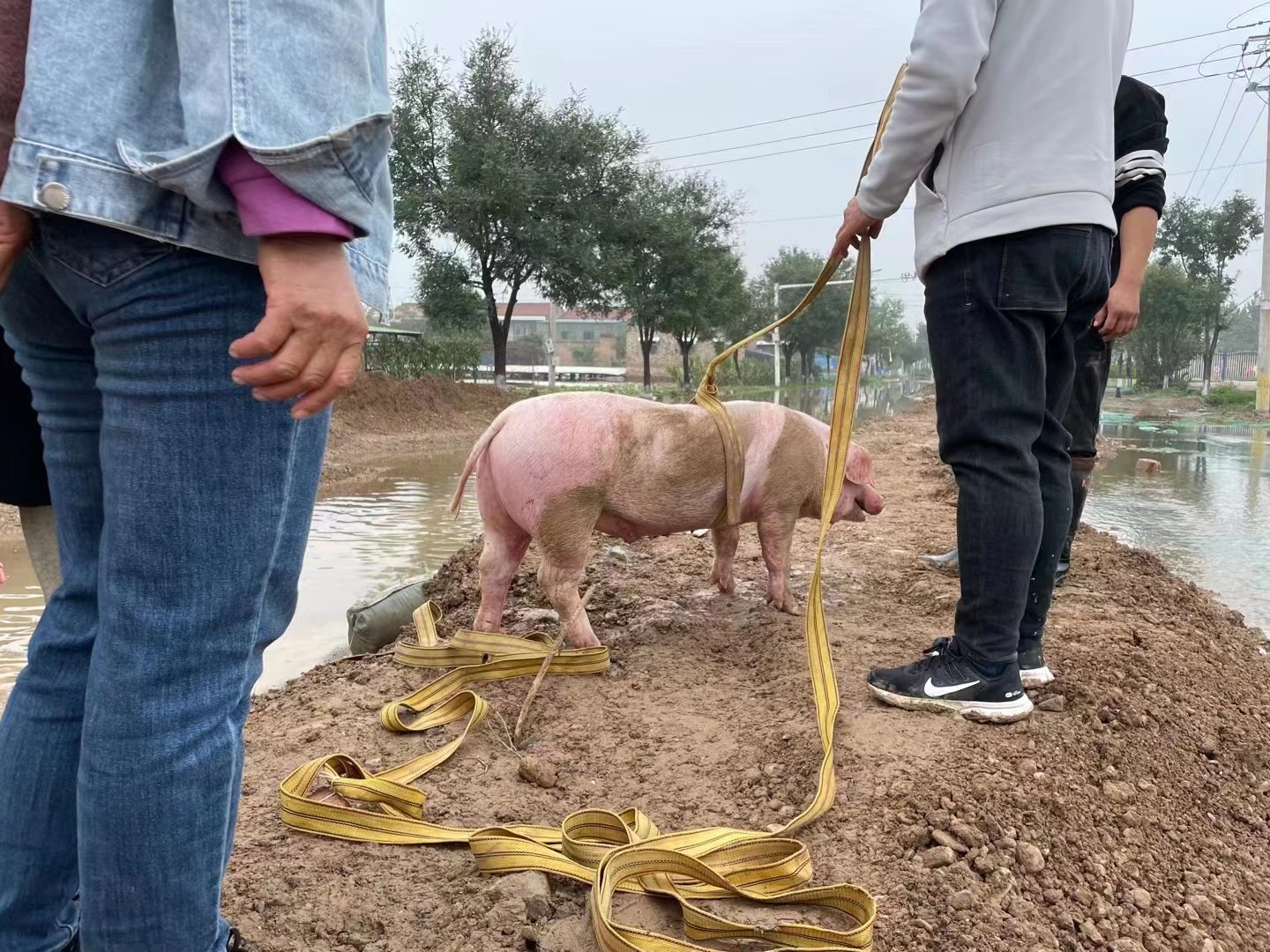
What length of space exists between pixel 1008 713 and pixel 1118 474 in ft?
30.3

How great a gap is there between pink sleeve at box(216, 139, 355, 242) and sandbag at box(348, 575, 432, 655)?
3256 mm

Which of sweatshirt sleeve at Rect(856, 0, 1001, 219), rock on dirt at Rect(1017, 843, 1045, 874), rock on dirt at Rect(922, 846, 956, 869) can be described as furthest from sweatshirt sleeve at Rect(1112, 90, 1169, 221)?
rock on dirt at Rect(922, 846, 956, 869)

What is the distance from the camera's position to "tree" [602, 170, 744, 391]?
28953 millimetres

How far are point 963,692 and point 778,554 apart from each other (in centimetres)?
142

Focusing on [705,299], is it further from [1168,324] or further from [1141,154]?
[1141,154]

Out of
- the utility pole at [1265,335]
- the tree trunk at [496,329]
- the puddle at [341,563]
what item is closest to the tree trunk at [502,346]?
the tree trunk at [496,329]

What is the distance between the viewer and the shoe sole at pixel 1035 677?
9.74ft

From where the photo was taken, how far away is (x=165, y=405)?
1163mm

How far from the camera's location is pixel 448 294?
88.7 ft

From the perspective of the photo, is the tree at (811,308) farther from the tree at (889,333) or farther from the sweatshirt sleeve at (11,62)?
the sweatshirt sleeve at (11,62)

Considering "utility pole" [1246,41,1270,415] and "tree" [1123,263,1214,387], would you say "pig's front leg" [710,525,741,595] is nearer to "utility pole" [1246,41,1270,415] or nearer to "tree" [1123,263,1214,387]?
"utility pole" [1246,41,1270,415]

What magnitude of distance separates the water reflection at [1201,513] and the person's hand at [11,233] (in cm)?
529

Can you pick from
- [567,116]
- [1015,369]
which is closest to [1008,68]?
[1015,369]

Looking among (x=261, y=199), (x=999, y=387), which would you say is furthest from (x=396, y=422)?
(x=261, y=199)
